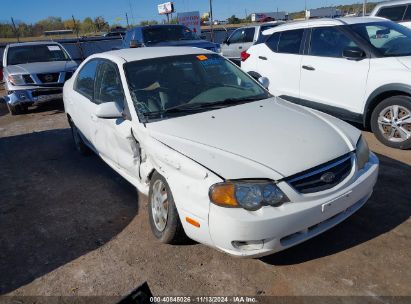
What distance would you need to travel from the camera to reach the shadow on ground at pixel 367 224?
2891mm

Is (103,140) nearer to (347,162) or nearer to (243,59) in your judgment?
(347,162)

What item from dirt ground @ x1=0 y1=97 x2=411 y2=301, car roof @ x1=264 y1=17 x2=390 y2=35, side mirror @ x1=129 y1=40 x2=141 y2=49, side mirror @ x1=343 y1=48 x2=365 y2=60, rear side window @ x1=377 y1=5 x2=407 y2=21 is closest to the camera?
dirt ground @ x1=0 y1=97 x2=411 y2=301

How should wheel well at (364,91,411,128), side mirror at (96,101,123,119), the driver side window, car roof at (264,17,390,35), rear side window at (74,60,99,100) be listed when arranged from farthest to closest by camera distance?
car roof at (264,17,390,35) → wheel well at (364,91,411,128) → rear side window at (74,60,99,100) → the driver side window → side mirror at (96,101,123,119)

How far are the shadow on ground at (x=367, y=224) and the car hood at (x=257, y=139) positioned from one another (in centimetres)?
77

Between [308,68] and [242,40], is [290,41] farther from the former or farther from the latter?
[242,40]

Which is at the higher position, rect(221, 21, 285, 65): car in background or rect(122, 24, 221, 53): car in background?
rect(122, 24, 221, 53): car in background

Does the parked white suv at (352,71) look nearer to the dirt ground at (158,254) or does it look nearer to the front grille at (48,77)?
the dirt ground at (158,254)

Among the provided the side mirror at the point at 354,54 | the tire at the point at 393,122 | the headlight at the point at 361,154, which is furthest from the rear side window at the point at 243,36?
the headlight at the point at 361,154

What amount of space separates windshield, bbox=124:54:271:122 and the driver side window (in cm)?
20

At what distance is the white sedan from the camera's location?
2.44m

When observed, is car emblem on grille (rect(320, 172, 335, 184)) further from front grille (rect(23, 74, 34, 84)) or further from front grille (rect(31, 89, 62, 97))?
front grille (rect(23, 74, 34, 84))

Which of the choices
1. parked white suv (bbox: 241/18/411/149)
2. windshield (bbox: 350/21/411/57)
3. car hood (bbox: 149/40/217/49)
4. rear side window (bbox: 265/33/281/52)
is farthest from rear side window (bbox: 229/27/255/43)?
windshield (bbox: 350/21/411/57)

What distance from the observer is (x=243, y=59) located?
7223mm

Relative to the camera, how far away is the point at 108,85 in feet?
13.0
